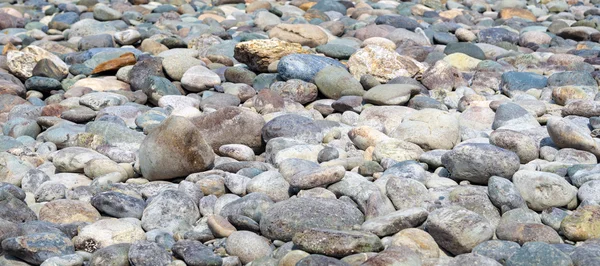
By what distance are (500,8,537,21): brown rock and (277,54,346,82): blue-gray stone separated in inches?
224

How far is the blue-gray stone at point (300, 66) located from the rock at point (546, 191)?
11.7ft

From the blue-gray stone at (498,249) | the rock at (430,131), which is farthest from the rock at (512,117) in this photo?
the blue-gray stone at (498,249)

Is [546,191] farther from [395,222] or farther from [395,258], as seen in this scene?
[395,258]

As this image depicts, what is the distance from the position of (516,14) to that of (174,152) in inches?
354

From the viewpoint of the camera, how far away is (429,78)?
313 inches

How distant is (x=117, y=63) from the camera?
28.2 ft

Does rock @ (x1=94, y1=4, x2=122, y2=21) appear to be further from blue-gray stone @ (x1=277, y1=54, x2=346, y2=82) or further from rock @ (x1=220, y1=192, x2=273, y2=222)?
rock @ (x1=220, y1=192, x2=273, y2=222)

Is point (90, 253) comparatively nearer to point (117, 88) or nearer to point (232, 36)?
point (117, 88)

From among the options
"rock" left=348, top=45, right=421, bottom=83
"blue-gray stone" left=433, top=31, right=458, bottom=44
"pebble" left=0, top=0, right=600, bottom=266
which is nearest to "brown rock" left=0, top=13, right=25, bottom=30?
"pebble" left=0, top=0, right=600, bottom=266

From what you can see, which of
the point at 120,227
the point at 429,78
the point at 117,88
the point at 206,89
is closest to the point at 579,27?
the point at 429,78

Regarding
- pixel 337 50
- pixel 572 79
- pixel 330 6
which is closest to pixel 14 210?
pixel 337 50

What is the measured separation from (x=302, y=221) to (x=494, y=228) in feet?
3.66

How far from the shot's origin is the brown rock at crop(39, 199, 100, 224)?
4.66 m

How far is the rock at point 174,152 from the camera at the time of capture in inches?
208
